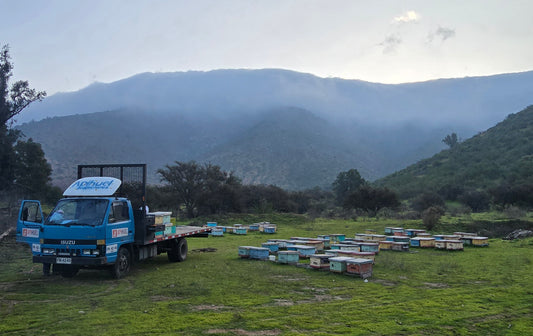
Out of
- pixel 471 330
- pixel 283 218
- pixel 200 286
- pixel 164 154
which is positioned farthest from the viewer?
pixel 164 154

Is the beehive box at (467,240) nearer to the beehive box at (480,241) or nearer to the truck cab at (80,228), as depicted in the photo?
the beehive box at (480,241)

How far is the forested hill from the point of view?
45000 millimetres

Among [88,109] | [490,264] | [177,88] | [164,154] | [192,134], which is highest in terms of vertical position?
[177,88]

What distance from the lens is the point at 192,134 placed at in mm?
126000

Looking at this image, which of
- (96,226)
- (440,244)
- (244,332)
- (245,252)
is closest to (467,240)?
(440,244)

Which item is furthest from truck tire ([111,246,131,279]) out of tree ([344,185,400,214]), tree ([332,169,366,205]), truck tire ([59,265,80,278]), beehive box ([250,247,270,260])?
tree ([332,169,366,205])

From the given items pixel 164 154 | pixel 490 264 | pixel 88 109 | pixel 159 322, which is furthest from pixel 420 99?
pixel 159 322

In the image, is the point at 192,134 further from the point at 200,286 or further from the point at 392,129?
the point at 200,286

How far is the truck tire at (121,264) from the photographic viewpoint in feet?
38.9

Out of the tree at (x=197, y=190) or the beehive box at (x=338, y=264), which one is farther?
the tree at (x=197, y=190)

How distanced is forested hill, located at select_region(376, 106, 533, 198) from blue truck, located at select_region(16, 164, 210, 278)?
115 ft

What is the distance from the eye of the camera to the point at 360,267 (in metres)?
12.1

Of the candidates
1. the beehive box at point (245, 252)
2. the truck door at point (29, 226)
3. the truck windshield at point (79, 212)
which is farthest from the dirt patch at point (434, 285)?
the truck door at point (29, 226)

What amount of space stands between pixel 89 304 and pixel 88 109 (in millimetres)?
178514
